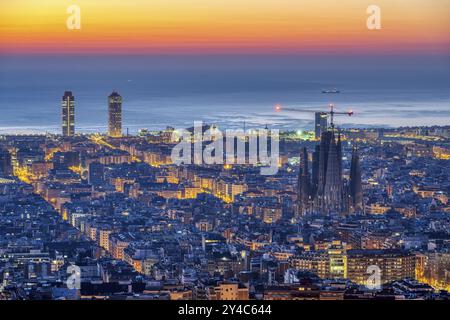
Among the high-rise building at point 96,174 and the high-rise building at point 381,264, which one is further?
the high-rise building at point 96,174

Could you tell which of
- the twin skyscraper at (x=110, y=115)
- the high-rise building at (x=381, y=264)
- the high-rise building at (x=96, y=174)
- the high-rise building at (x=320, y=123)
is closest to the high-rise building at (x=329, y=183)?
the high-rise building at (x=320, y=123)

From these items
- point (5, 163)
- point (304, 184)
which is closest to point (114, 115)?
point (5, 163)

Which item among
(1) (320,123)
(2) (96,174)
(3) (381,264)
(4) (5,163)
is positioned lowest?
(3) (381,264)

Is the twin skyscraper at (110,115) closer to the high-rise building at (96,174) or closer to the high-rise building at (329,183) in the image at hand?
the high-rise building at (96,174)

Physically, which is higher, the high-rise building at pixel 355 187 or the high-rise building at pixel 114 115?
the high-rise building at pixel 114 115

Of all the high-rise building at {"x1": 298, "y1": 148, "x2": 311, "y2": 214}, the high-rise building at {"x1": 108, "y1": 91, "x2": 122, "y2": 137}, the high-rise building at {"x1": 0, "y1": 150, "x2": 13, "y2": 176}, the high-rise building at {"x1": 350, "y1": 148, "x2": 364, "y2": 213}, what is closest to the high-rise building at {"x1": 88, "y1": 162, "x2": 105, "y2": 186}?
the high-rise building at {"x1": 0, "y1": 150, "x2": 13, "y2": 176}

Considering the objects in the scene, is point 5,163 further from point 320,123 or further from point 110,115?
point 320,123

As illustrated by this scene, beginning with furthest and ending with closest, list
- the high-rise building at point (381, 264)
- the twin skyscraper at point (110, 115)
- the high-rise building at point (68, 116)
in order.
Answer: the twin skyscraper at point (110, 115)
the high-rise building at point (68, 116)
the high-rise building at point (381, 264)
